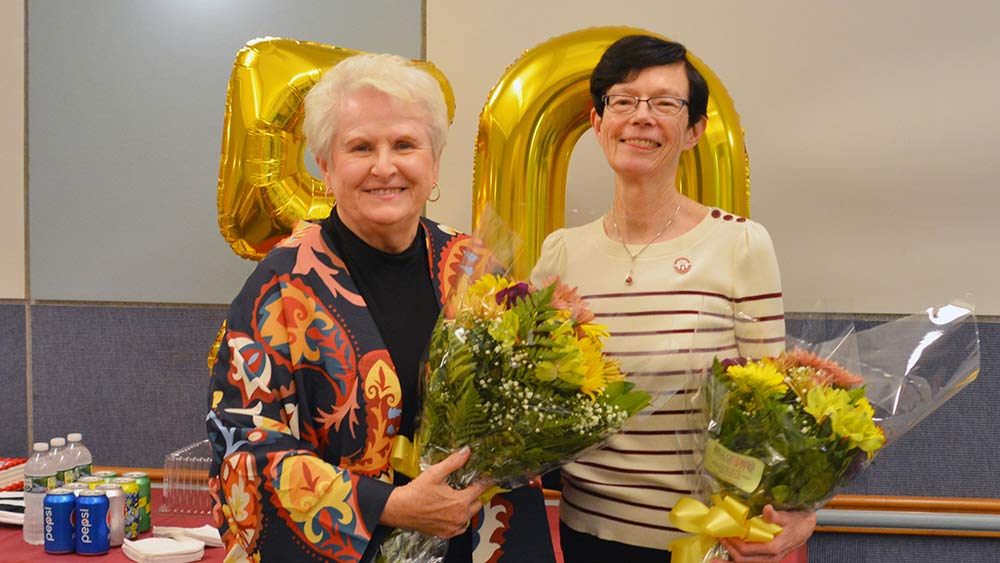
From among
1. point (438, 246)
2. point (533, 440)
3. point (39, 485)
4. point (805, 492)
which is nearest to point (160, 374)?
point (39, 485)

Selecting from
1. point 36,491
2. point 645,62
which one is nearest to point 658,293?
point 645,62

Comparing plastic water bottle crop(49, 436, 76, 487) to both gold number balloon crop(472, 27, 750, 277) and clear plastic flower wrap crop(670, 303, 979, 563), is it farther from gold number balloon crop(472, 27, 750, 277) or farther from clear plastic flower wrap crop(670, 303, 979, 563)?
clear plastic flower wrap crop(670, 303, 979, 563)

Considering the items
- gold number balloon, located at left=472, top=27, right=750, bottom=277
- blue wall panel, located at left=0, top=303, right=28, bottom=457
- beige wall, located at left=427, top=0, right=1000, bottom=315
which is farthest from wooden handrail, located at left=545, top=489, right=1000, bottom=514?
blue wall panel, located at left=0, top=303, right=28, bottom=457

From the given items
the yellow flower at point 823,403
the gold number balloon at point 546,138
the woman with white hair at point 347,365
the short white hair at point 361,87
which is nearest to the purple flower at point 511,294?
the woman with white hair at point 347,365

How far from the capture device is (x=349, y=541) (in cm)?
126

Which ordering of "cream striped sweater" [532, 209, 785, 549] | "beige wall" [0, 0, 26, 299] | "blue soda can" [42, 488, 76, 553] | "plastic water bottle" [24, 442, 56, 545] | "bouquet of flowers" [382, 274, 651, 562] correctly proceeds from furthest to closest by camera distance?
"beige wall" [0, 0, 26, 299], "plastic water bottle" [24, 442, 56, 545], "blue soda can" [42, 488, 76, 553], "cream striped sweater" [532, 209, 785, 549], "bouquet of flowers" [382, 274, 651, 562]

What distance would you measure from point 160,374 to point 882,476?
2.20m

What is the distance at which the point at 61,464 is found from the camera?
2.39 metres

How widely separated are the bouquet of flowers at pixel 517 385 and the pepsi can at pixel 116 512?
127cm

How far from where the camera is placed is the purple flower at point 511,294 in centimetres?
123

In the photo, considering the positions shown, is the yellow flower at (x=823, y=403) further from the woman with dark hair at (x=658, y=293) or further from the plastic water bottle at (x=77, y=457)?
the plastic water bottle at (x=77, y=457)

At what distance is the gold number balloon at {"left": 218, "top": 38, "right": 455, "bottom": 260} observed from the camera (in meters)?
2.23

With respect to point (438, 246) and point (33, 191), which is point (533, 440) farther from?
point (33, 191)

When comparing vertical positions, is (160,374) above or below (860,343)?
below
